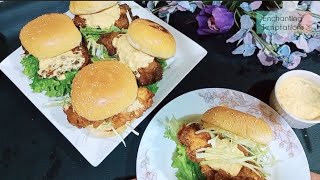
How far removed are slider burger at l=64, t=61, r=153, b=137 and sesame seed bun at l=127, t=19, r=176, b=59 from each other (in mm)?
79

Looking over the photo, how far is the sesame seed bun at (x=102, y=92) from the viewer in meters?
1.00

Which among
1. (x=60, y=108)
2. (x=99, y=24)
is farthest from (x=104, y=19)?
(x=60, y=108)

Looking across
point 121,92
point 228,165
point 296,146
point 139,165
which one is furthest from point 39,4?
point 296,146

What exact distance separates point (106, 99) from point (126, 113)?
10cm

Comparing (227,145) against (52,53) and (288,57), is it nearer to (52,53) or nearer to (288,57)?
(288,57)

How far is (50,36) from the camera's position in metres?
1.09

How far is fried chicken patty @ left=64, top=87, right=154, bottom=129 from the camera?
106 centimetres

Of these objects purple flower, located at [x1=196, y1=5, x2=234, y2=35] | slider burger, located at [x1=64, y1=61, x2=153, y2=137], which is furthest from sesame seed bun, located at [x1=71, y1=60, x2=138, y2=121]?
purple flower, located at [x1=196, y1=5, x2=234, y2=35]

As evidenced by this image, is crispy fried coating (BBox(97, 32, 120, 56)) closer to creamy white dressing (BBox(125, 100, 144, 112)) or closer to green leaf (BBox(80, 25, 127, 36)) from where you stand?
green leaf (BBox(80, 25, 127, 36))

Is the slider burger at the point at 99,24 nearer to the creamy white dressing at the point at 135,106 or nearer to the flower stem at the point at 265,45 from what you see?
the creamy white dressing at the point at 135,106

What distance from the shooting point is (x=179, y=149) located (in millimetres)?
1044

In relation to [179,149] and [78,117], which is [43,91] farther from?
[179,149]

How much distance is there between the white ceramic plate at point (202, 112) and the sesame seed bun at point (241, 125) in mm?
109

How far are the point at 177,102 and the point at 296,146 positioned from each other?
1.12ft
